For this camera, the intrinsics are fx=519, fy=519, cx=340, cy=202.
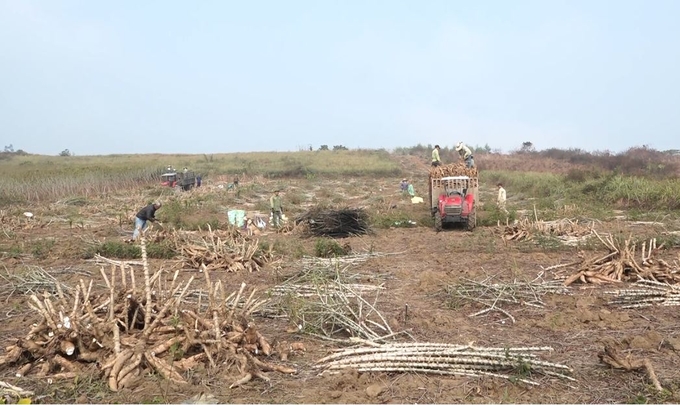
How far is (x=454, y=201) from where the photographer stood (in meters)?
13.9

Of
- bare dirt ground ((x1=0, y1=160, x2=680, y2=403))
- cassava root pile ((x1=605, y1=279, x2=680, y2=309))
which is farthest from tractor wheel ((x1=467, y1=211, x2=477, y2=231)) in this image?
cassava root pile ((x1=605, y1=279, x2=680, y2=309))

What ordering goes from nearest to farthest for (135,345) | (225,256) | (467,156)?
(135,345)
(225,256)
(467,156)

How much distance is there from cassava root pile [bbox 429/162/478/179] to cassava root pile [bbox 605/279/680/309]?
316 inches

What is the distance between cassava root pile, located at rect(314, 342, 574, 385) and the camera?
15.0 ft

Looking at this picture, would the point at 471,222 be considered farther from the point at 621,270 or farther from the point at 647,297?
the point at 647,297

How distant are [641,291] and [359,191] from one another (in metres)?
22.7

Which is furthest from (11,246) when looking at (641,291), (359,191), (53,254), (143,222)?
(359,191)

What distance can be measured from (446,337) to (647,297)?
10.5ft

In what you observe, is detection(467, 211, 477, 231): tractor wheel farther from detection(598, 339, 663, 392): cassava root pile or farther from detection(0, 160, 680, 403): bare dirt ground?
detection(598, 339, 663, 392): cassava root pile

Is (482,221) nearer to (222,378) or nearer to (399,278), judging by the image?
(399,278)

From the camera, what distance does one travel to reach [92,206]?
70.8 ft

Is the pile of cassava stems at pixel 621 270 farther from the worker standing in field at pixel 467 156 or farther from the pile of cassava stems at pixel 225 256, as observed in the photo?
the worker standing in field at pixel 467 156

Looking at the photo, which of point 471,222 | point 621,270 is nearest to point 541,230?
point 471,222

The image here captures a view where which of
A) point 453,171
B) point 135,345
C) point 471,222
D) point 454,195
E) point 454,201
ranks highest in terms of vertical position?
point 453,171
